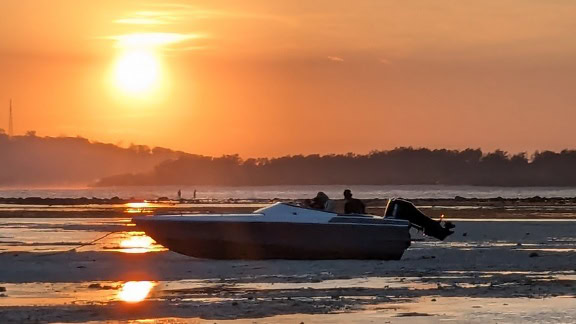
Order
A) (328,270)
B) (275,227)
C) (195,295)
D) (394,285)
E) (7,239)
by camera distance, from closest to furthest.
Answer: (195,295) → (394,285) → (328,270) → (275,227) → (7,239)

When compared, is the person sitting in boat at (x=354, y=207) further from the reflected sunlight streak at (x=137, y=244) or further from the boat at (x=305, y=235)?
the reflected sunlight streak at (x=137, y=244)

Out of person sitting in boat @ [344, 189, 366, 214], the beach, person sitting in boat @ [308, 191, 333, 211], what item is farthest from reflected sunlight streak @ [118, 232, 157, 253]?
person sitting in boat @ [344, 189, 366, 214]

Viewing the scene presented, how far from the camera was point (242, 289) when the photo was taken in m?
19.7

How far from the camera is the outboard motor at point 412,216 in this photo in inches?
1069

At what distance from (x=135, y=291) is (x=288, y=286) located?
277 centimetres

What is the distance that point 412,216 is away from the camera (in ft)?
89.8

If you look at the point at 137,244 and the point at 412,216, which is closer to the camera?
the point at 412,216

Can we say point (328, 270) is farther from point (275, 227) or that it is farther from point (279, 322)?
point (279, 322)

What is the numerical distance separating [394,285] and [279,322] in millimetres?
5291

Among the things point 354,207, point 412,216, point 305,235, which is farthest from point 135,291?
point 412,216

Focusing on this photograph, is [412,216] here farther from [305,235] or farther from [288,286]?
[288,286]

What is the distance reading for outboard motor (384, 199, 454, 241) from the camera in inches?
1069

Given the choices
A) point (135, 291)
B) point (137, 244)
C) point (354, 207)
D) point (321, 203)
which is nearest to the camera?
point (135, 291)

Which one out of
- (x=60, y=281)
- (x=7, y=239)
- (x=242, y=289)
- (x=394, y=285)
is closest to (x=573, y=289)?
(x=394, y=285)
